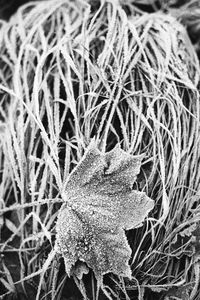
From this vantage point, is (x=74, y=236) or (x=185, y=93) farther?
(x=185, y=93)

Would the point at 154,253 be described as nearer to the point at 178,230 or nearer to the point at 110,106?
the point at 178,230

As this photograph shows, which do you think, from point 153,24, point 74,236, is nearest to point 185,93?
point 153,24

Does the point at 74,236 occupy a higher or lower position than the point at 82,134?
lower

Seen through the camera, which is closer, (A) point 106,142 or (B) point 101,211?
(B) point 101,211
